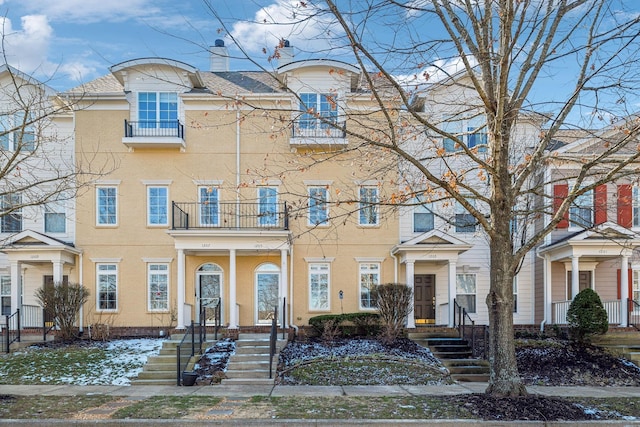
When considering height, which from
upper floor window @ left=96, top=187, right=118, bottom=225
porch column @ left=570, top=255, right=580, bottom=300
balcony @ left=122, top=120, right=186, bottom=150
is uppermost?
balcony @ left=122, top=120, right=186, bottom=150

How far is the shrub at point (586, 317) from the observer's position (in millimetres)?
17141

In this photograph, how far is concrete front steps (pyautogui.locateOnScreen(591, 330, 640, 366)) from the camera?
56.8 ft

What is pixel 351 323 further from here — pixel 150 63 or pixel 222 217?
pixel 150 63

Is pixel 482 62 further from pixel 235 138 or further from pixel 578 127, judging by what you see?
pixel 235 138

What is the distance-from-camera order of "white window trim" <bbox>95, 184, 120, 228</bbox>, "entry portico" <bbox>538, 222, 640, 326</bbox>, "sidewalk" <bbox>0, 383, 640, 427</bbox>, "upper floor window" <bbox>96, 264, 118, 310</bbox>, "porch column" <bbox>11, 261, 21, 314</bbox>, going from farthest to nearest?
"white window trim" <bbox>95, 184, 120, 228</bbox> → "upper floor window" <bbox>96, 264, 118, 310</bbox> → "entry portico" <bbox>538, 222, 640, 326</bbox> → "porch column" <bbox>11, 261, 21, 314</bbox> → "sidewalk" <bbox>0, 383, 640, 427</bbox>

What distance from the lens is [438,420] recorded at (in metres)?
8.73

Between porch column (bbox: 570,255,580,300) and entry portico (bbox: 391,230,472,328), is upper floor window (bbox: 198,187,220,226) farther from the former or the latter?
porch column (bbox: 570,255,580,300)

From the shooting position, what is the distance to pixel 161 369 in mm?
14461

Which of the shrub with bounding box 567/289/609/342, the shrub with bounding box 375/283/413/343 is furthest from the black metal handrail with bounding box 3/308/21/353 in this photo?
the shrub with bounding box 567/289/609/342

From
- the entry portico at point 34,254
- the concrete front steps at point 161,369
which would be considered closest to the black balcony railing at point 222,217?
the entry portico at point 34,254

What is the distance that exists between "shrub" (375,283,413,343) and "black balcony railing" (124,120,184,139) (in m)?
8.67

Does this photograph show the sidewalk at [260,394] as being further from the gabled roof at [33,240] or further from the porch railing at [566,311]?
the gabled roof at [33,240]

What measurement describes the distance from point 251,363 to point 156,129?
9.56 meters

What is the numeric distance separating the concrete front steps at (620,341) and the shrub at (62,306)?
1623 cm
